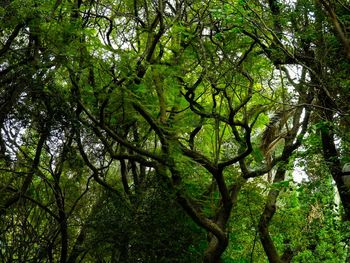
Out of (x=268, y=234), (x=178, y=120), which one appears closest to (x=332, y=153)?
(x=268, y=234)

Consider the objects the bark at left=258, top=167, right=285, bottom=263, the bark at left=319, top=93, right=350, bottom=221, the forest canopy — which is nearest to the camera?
the forest canopy

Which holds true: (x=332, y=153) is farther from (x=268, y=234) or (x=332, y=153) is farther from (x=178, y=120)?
(x=178, y=120)

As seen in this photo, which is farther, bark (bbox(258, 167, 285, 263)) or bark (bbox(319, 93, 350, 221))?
bark (bbox(258, 167, 285, 263))

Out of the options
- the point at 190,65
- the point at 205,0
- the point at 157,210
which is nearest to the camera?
the point at 205,0

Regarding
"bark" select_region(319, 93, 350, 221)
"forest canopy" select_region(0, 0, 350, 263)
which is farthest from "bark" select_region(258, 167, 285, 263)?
"bark" select_region(319, 93, 350, 221)

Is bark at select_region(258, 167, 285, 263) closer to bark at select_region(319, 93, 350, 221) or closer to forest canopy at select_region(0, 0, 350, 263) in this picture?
forest canopy at select_region(0, 0, 350, 263)

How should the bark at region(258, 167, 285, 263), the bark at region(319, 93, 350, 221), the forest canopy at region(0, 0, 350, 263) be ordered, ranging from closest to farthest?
the forest canopy at region(0, 0, 350, 263), the bark at region(319, 93, 350, 221), the bark at region(258, 167, 285, 263)

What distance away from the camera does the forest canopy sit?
5422 mm

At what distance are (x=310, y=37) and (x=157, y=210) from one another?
12.3 feet

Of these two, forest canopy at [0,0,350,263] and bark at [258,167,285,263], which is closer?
forest canopy at [0,0,350,263]

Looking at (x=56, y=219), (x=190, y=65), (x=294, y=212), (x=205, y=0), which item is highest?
(x=205, y=0)

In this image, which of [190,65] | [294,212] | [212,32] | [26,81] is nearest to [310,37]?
[212,32]

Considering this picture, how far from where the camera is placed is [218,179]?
657 centimetres

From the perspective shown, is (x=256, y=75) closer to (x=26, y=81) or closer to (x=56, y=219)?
(x=26, y=81)
